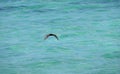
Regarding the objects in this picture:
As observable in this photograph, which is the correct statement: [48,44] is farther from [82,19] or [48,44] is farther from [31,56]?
[82,19]

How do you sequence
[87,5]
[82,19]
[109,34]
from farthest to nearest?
[87,5], [82,19], [109,34]

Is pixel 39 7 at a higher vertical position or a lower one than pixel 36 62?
higher

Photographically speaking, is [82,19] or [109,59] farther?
[82,19]

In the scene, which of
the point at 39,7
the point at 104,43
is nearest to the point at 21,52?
the point at 104,43

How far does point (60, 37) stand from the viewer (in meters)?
10.1

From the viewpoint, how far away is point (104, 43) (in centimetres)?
931

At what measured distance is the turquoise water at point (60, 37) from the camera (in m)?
7.84

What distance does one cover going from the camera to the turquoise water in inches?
309

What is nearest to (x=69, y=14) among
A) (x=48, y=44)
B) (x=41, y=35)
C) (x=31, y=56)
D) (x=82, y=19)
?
(x=82, y=19)

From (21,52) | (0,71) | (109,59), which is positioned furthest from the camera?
(21,52)

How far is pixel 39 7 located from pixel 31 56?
628cm

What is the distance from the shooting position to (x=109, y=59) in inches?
320

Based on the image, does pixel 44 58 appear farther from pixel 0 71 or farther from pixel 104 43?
pixel 104 43

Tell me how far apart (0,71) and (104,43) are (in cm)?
291
